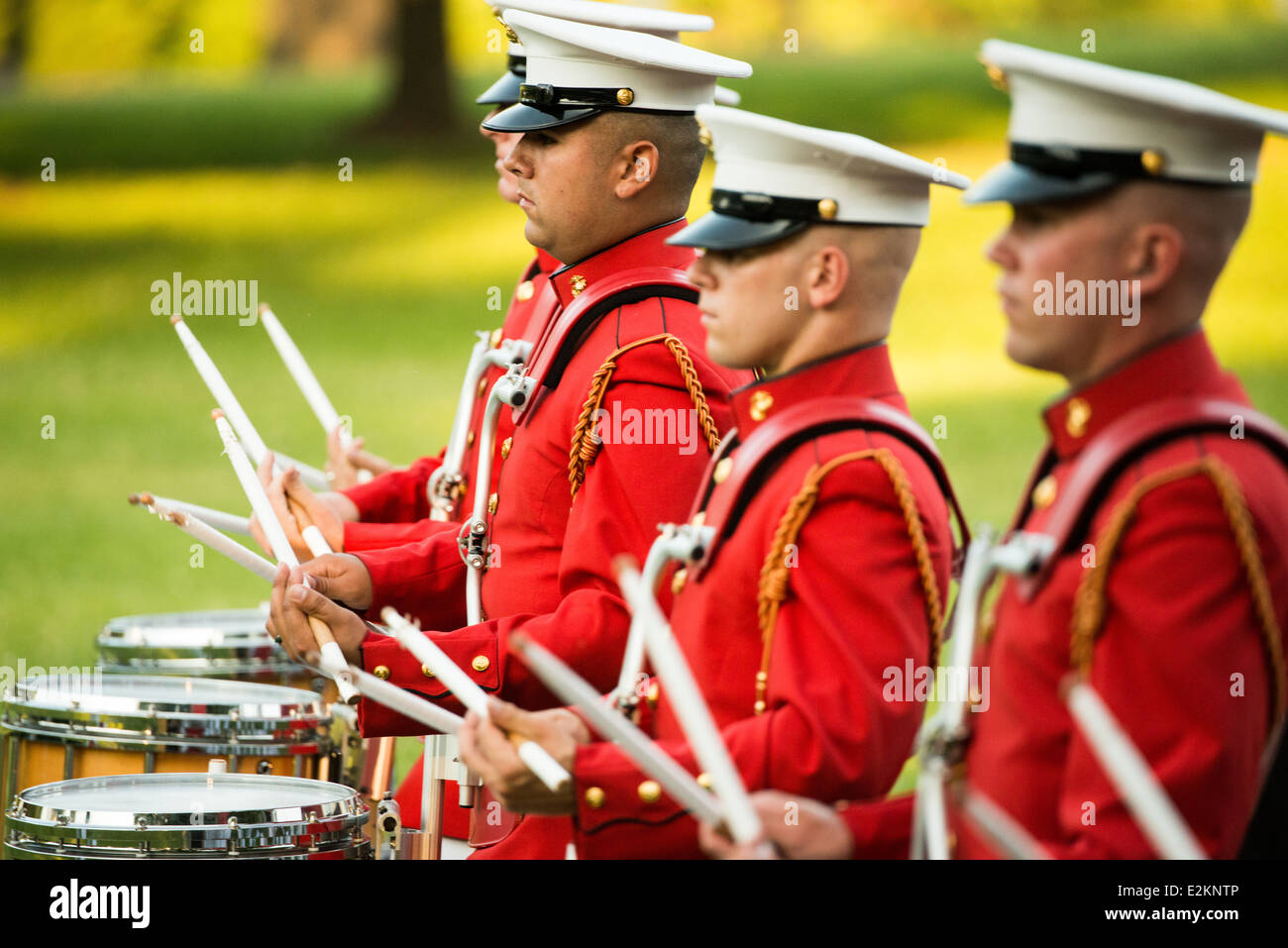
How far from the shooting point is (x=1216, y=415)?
234 centimetres

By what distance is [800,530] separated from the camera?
278 cm

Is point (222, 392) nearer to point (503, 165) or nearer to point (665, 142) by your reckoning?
point (503, 165)

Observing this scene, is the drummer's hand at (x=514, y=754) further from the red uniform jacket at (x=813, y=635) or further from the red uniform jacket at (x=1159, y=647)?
the red uniform jacket at (x=1159, y=647)

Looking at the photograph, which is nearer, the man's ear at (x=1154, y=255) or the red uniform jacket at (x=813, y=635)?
the man's ear at (x=1154, y=255)

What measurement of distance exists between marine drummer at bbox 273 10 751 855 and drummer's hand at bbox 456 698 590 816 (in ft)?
2.21

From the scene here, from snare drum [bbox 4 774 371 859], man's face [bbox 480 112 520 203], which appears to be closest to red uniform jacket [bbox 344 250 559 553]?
man's face [bbox 480 112 520 203]

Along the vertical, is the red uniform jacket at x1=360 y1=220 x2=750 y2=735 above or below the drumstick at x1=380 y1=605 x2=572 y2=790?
above

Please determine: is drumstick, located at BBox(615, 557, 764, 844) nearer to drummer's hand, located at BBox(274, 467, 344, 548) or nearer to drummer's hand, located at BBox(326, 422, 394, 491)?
drummer's hand, located at BBox(274, 467, 344, 548)

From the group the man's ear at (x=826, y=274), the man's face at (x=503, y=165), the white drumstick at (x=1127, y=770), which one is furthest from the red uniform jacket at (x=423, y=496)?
the white drumstick at (x=1127, y=770)

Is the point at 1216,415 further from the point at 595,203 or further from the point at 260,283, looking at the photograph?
the point at 260,283

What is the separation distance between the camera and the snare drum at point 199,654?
15.6 feet

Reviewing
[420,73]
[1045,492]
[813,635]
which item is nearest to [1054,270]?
[1045,492]

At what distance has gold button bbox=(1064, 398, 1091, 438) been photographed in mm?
2459

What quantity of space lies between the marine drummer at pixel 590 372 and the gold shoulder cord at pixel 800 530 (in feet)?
2.25
